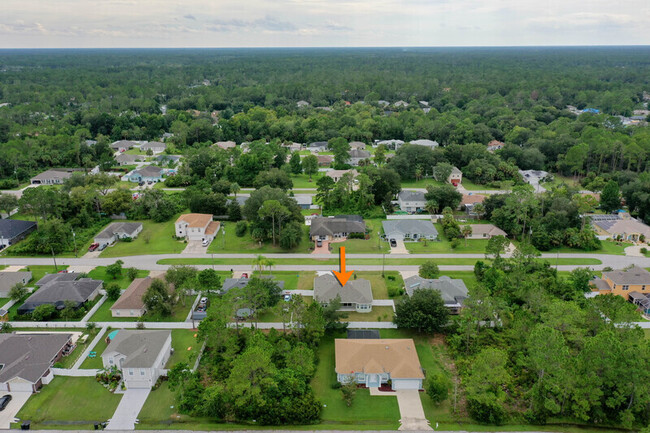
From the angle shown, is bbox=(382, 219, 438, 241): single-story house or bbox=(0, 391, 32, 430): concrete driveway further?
bbox=(382, 219, 438, 241): single-story house

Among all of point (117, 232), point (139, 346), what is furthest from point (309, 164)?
point (139, 346)

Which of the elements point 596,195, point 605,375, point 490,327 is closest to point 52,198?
point 490,327

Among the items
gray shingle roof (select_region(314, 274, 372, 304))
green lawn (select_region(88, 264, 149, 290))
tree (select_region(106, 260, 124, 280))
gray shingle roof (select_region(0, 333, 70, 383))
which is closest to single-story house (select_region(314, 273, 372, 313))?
gray shingle roof (select_region(314, 274, 372, 304))

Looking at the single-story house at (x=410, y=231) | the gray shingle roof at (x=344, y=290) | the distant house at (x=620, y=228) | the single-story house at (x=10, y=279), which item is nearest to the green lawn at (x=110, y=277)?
the single-story house at (x=10, y=279)

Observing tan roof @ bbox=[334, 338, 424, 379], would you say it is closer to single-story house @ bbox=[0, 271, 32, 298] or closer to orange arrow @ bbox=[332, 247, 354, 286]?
orange arrow @ bbox=[332, 247, 354, 286]

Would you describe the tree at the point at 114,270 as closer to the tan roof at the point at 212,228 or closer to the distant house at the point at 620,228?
the tan roof at the point at 212,228

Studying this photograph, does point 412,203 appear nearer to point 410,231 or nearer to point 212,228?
point 410,231
